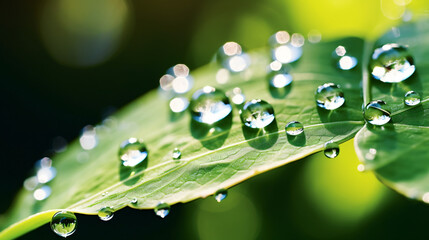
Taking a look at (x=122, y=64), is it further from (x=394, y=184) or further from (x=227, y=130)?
(x=394, y=184)

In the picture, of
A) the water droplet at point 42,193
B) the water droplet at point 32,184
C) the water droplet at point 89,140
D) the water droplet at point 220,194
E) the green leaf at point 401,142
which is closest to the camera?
the green leaf at point 401,142

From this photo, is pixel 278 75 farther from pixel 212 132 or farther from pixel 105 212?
pixel 105 212

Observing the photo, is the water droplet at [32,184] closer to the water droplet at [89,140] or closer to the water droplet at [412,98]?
the water droplet at [89,140]

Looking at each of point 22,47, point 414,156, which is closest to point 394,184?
point 414,156

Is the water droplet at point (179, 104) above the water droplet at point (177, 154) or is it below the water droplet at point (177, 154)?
above

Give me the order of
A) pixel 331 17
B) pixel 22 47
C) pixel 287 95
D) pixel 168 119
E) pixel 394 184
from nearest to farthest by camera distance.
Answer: pixel 394 184, pixel 287 95, pixel 168 119, pixel 331 17, pixel 22 47

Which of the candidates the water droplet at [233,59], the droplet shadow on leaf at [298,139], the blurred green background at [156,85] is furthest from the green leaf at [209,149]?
the blurred green background at [156,85]

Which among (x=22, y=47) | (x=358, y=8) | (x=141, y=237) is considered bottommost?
(x=141, y=237)
